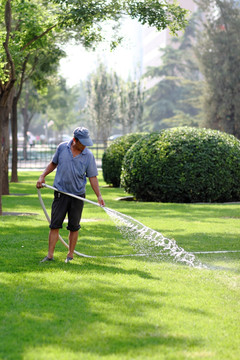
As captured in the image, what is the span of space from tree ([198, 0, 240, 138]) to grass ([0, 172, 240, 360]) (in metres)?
34.9

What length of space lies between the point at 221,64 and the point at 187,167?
30.2 meters

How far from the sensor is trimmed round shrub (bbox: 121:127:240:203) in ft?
55.4

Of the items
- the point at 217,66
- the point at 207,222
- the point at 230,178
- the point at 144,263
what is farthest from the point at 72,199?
the point at 217,66

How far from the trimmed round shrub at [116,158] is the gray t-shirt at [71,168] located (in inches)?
593

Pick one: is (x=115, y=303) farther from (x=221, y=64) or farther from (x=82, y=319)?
(x=221, y=64)

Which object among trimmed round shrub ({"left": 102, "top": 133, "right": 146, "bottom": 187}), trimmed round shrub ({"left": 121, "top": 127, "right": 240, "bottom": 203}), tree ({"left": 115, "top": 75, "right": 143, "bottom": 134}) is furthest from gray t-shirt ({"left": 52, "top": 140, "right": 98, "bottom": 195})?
tree ({"left": 115, "top": 75, "right": 143, "bottom": 134})

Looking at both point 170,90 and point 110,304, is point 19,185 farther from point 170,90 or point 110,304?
point 170,90

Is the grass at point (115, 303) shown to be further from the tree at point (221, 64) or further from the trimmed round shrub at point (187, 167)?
the tree at point (221, 64)

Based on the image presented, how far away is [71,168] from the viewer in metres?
7.76

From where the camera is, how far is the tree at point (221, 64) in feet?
146

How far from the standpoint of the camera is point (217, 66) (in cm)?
4525

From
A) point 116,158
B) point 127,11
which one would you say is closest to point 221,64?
point 116,158

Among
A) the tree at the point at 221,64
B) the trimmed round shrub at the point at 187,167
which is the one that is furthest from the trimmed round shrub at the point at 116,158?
the tree at the point at 221,64

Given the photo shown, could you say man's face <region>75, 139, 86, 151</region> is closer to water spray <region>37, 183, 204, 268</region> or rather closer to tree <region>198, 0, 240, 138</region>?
water spray <region>37, 183, 204, 268</region>
